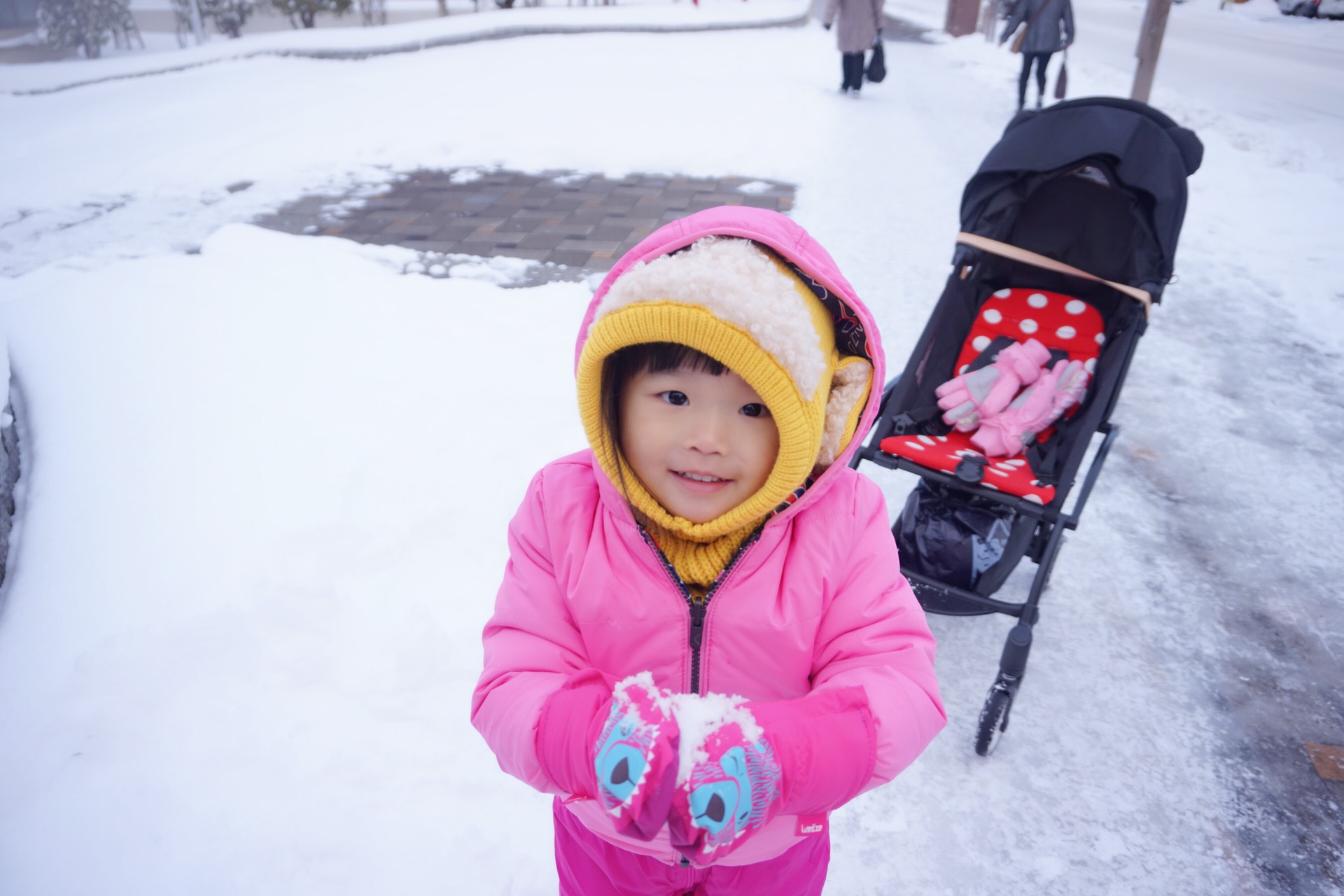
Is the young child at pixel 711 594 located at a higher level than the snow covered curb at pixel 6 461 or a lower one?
higher

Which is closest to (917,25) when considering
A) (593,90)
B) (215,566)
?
(593,90)

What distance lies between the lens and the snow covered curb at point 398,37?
Result: 10.0m

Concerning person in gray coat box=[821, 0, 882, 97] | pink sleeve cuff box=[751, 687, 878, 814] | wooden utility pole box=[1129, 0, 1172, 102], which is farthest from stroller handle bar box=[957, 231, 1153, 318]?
person in gray coat box=[821, 0, 882, 97]

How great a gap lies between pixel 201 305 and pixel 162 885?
8.24 ft

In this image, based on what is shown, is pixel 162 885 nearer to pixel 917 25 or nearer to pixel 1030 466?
pixel 1030 466

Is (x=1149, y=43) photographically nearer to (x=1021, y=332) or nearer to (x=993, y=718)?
(x=1021, y=332)

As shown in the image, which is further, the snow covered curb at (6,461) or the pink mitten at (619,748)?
the snow covered curb at (6,461)

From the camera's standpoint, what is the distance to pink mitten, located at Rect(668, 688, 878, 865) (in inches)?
29.9

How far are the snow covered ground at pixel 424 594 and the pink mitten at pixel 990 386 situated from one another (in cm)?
52

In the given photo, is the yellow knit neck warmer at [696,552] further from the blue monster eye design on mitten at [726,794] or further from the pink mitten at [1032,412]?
the pink mitten at [1032,412]

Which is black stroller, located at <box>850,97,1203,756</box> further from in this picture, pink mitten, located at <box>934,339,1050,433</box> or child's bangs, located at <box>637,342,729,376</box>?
child's bangs, located at <box>637,342,729,376</box>

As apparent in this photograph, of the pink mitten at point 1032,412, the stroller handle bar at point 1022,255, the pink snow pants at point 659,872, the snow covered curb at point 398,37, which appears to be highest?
the snow covered curb at point 398,37

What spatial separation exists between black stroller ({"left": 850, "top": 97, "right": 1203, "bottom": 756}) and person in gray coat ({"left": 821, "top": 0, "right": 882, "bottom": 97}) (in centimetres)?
680

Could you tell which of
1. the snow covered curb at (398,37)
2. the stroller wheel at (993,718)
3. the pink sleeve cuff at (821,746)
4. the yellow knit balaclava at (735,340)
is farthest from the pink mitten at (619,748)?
the snow covered curb at (398,37)
